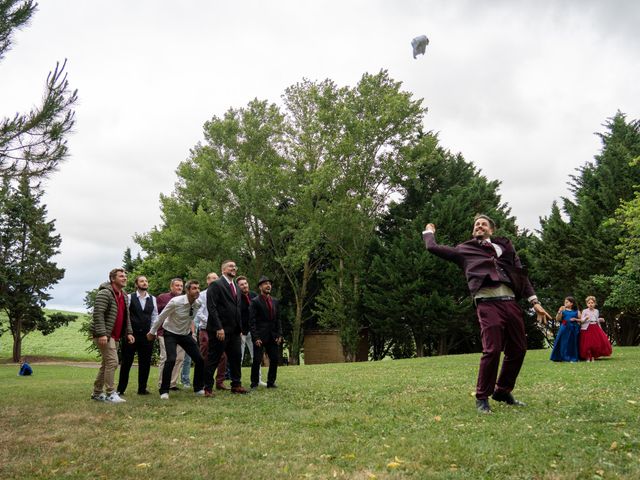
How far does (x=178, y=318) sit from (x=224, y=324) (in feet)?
2.85

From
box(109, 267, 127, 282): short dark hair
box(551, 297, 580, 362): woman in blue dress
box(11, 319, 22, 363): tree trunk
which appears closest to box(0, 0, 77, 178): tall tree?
box(109, 267, 127, 282): short dark hair

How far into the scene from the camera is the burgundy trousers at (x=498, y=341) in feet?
22.9

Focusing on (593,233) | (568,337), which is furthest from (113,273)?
(593,233)

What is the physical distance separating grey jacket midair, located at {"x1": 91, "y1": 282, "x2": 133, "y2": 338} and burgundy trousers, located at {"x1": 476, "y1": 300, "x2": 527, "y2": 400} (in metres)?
6.27

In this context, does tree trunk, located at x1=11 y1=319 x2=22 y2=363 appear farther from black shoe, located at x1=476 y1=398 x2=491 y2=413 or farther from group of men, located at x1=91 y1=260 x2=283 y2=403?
black shoe, located at x1=476 y1=398 x2=491 y2=413

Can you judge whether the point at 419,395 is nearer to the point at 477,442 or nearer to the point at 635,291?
the point at 477,442

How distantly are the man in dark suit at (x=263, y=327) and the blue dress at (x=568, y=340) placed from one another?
33.3ft

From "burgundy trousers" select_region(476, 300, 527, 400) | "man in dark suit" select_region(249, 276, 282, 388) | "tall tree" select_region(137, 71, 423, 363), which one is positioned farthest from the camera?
"tall tree" select_region(137, 71, 423, 363)

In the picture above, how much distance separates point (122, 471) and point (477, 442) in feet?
10.6

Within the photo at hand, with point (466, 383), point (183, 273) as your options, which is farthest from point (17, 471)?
point (183, 273)

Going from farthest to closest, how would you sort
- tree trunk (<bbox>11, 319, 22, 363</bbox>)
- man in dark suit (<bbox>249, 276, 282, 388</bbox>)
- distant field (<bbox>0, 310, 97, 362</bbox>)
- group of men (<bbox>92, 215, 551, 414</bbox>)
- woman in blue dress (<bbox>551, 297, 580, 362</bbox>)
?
distant field (<bbox>0, 310, 97, 362</bbox>), tree trunk (<bbox>11, 319, 22, 363</bbox>), woman in blue dress (<bbox>551, 297, 580, 362</bbox>), man in dark suit (<bbox>249, 276, 282, 388</bbox>), group of men (<bbox>92, 215, 551, 414</bbox>)

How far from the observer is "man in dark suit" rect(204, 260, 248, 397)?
396 inches

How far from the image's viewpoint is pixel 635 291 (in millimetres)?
29734

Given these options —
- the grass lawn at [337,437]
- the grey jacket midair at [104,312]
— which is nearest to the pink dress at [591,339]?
the grass lawn at [337,437]
